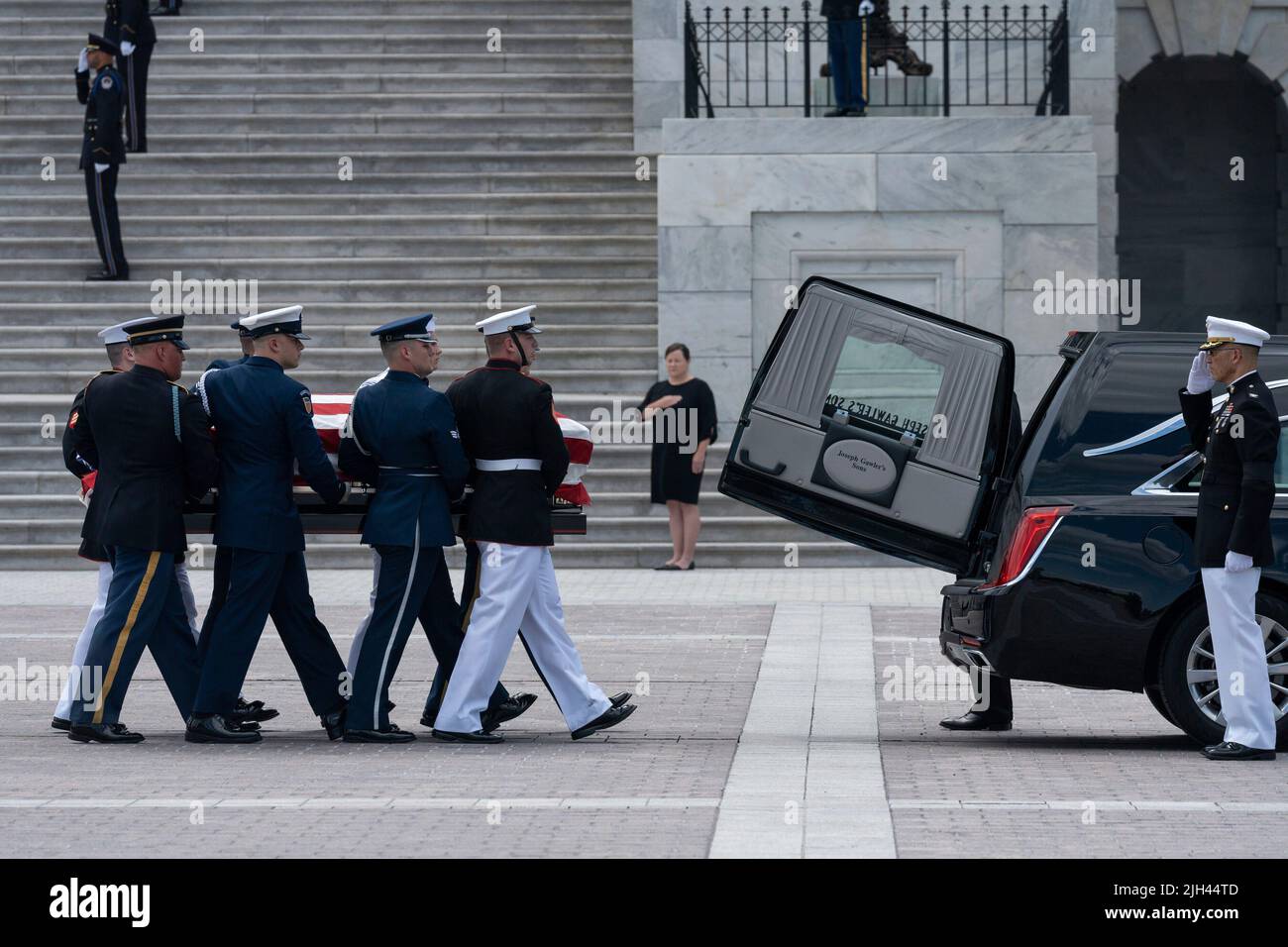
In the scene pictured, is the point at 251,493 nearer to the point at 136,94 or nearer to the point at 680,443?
the point at 680,443

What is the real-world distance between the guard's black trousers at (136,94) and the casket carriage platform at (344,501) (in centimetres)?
1327

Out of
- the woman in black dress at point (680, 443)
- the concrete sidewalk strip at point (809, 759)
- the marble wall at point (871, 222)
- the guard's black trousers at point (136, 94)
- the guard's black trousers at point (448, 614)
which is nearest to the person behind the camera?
the concrete sidewalk strip at point (809, 759)

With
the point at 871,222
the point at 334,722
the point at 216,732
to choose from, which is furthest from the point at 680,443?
the point at 216,732

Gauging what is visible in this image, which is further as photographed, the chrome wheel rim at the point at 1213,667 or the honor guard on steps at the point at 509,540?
the honor guard on steps at the point at 509,540

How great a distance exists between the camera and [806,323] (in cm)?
941

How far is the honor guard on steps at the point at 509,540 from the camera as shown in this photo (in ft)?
30.5

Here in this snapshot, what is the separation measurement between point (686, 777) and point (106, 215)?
1439cm

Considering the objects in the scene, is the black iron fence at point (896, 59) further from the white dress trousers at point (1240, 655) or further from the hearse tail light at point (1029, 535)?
the white dress trousers at point (1240, 655)

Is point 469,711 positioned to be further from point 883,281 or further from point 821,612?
point 883,281

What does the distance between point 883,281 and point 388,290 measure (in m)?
5.08

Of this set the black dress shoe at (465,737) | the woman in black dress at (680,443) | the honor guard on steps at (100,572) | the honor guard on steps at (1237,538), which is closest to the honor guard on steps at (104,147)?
the woman in black dress at (680,443)

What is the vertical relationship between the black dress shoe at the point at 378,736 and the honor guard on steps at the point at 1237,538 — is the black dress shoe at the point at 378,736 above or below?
below

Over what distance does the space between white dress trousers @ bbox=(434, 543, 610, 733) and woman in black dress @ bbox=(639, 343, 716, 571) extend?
8.16 metres
